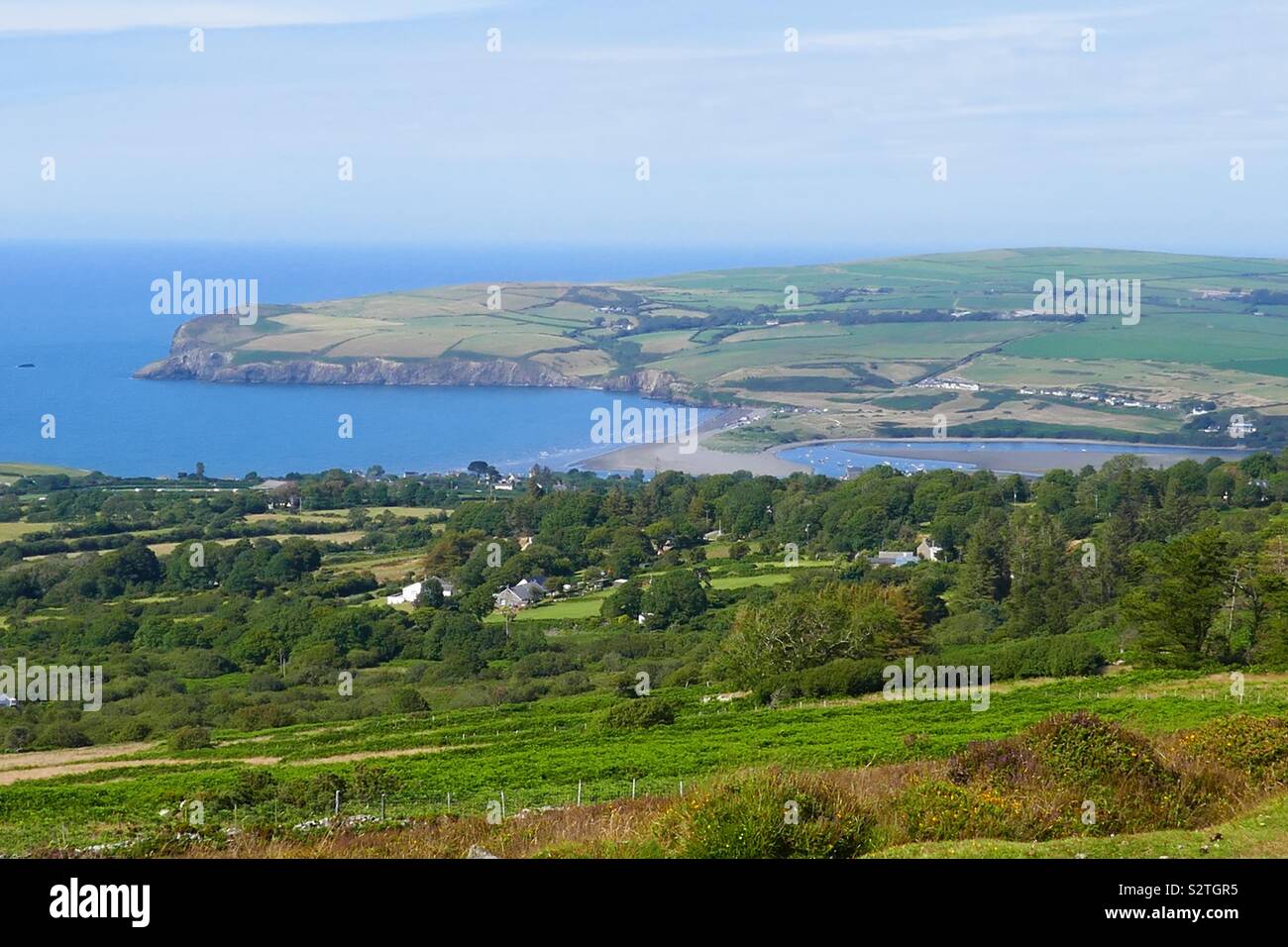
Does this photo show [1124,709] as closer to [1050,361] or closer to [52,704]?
[52,704]

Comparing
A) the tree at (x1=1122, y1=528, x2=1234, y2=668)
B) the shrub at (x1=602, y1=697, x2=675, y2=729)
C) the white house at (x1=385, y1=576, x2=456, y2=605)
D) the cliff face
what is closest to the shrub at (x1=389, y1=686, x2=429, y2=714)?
the shrub at (x1=602, y1=697, x2=675, y2=729)

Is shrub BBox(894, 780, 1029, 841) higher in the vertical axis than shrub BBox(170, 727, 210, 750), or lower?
higher

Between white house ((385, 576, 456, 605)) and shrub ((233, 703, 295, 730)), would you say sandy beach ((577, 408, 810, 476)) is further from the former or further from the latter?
shrub ((233, 703, 295, 730))

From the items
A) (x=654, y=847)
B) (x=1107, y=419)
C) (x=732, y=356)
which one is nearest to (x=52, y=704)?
(x=654, y=847)

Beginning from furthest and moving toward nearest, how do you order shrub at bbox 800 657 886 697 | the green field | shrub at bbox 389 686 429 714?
1. shrub at bbox 389 686 429 714
2. shrub at bbox 800 657 886 697
3. the green field
